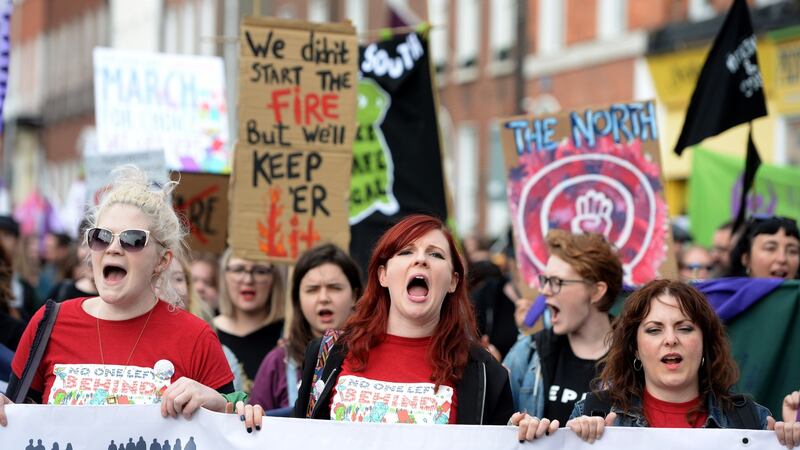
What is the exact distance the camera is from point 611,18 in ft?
83.0

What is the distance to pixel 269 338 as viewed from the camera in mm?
6984

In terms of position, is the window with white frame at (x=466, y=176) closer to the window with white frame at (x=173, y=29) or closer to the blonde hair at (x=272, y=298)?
the window with white frame at (x=173, y=29)

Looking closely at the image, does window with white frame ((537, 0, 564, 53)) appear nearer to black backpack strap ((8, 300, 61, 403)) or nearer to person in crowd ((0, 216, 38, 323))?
person in crowd ((0, 216, 38, 323))

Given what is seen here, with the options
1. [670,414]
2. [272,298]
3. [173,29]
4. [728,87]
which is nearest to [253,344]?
[272,298]

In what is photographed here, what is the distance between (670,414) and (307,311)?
2.05 m

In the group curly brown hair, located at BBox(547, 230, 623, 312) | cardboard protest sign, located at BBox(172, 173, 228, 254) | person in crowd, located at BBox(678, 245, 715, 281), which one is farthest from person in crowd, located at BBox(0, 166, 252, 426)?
person in crowd, located at BBox(678, 245, 715, 281)

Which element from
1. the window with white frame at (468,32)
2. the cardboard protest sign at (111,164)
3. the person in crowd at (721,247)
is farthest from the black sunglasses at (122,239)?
the window with white frame at (468,32)

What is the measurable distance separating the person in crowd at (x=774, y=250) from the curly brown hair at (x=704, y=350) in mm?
2336

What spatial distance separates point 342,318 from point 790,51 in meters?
15.1

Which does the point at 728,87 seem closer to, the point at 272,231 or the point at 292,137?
the point at 292,137

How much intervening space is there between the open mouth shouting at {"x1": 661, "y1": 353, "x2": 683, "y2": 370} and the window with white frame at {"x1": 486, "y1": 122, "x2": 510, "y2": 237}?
76.8 ft

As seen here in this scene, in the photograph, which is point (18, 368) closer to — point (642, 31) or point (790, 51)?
point (790, 51)

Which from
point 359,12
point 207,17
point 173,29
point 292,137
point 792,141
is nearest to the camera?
point 292,137

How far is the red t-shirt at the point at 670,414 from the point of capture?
454 cm
